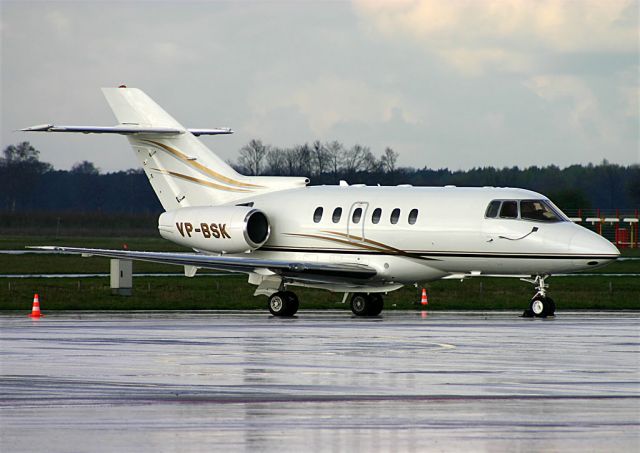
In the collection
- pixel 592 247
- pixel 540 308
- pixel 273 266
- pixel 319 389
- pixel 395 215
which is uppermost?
pixel 395 215

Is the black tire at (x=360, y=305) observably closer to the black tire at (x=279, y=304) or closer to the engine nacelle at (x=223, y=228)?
the black tire at (x=279, y=304)

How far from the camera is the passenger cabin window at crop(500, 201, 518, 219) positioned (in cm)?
3000

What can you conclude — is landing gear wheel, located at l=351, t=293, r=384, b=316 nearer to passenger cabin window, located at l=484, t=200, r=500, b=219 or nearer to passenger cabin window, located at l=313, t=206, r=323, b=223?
passenger cabin window, located at l=313, t=206, r=323, b=223

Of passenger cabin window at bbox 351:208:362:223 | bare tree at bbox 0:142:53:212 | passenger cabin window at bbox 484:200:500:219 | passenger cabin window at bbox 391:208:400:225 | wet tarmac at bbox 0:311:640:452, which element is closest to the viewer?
wet tarmac at bbox 0:311:640:452

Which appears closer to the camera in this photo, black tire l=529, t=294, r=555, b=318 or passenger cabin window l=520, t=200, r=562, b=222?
black tire l=529, t=294, r=555, b=318

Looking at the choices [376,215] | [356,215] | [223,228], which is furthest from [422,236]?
[223,228]

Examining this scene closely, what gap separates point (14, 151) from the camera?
118062mm

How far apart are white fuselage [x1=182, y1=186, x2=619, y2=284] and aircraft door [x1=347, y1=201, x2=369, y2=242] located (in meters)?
0.02

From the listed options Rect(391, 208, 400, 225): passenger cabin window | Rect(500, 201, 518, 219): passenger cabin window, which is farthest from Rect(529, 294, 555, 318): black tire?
Rect(391, 208, 400, 225): passenger cabin window

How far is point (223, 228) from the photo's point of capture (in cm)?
3275

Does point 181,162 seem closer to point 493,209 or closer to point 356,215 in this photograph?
point 356,215

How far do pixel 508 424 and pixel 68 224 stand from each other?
80500 mm

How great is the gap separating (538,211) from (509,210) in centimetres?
67

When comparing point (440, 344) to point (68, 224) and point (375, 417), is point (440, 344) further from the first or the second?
point (68, 224)
